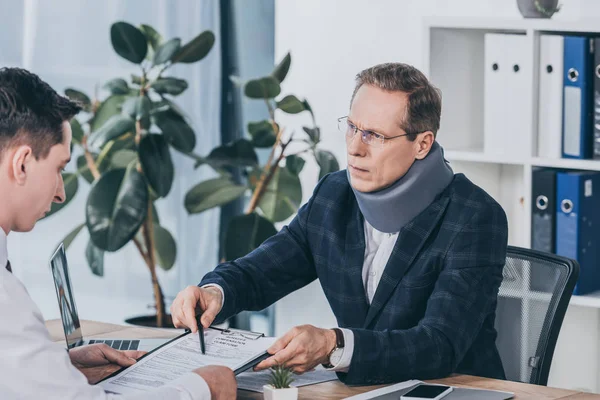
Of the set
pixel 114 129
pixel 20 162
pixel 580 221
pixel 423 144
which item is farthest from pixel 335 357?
pixel 114 129

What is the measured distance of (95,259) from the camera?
367 centimetres

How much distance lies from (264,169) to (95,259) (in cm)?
69

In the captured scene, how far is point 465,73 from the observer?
11.1 feet

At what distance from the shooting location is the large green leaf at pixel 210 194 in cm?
374

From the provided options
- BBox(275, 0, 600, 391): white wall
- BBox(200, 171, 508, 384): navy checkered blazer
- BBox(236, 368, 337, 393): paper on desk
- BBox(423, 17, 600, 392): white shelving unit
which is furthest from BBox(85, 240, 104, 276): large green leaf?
BBox(236, 368, 337, 393): paper on desk

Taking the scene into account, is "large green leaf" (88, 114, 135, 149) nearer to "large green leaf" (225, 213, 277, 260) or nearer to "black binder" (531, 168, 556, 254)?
"large green leaf" (225, 213, 277, 260)

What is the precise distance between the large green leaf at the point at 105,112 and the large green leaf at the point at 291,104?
58cm

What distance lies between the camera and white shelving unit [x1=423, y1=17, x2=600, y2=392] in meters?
3.12

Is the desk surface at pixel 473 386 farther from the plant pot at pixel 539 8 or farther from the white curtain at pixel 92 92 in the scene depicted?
the white curtain at pixel 92 92

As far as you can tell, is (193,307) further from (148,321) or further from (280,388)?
(148,321)

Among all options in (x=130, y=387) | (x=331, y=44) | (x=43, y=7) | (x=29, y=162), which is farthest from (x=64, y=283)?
(x=43, y=7)

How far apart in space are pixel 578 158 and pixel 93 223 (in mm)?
1592

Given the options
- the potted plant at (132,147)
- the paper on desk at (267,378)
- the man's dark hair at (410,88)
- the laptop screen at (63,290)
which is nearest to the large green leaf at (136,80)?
the potted plant at (132,147)

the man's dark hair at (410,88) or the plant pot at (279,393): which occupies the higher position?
the man's dark hair at (410,88)
